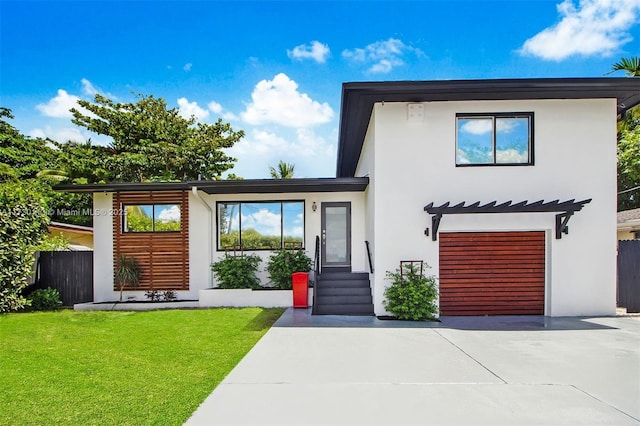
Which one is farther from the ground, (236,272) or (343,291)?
(236,272)

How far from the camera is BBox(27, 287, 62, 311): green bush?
9.97 m

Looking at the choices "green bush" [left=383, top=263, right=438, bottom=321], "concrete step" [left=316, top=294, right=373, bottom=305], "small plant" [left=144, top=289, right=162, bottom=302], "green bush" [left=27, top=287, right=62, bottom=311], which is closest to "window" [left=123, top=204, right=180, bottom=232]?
"small plant" [left=144, top=289, right=162, bottom=302]

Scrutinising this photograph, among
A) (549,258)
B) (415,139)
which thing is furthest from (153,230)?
(549,258)

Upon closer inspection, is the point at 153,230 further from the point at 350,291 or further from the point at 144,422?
the point at 144,422

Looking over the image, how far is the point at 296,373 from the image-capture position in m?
4.42

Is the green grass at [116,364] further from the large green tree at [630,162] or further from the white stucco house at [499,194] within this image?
the large green tree at [630,162]

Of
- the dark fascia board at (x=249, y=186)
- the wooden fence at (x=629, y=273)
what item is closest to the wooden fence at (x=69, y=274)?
the dark fascia board at (x=249, y=186)

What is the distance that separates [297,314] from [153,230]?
539 cm

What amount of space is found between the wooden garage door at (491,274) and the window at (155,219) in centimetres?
756

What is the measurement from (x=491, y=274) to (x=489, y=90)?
12.9 feet

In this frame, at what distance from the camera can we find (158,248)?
10742 mm

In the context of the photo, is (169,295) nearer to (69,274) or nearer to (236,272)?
(236,272)

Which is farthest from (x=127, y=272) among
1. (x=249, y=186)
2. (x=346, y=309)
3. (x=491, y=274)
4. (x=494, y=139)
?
(x=494, y=139)

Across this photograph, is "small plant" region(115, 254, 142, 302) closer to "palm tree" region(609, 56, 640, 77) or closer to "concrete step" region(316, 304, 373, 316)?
"concrete step" region(316, 304, 373, 316)
